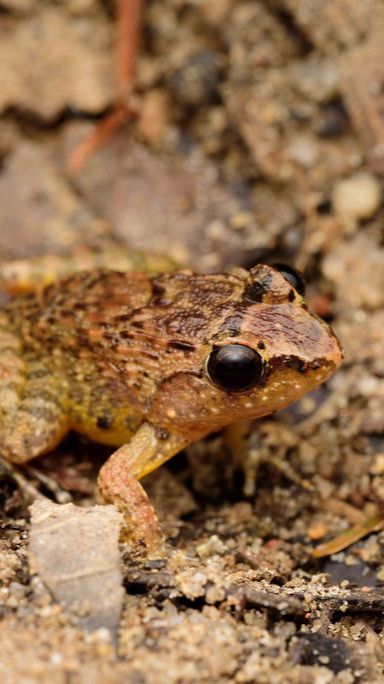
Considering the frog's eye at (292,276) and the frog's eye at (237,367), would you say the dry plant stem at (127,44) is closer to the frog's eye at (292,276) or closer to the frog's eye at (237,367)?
the frog's eye at (292,276)

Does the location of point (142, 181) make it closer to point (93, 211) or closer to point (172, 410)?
point (93, 211)

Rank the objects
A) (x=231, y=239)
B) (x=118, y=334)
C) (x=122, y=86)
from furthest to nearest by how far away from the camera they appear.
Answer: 1. (x=122, y=86)
2. (x=231, y=239)
3. (x=118, y=334)

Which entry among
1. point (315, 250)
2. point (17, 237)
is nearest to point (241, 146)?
point (315, 250)

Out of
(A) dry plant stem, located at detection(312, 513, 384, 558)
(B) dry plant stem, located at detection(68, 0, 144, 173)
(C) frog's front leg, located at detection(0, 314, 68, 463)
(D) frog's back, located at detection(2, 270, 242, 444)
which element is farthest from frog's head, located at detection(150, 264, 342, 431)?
Answer: (B) dry plant stem, located at detection(68, 0, 144, 173)

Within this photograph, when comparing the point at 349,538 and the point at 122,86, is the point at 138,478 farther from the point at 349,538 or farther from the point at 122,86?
the point at 122,86

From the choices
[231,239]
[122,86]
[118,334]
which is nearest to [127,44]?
[122,86]

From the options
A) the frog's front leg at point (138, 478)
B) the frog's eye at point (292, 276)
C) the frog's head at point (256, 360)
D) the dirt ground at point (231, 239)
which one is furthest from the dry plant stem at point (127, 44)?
the frog's front leg at point (138, 478)
